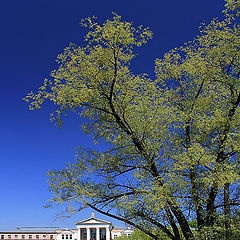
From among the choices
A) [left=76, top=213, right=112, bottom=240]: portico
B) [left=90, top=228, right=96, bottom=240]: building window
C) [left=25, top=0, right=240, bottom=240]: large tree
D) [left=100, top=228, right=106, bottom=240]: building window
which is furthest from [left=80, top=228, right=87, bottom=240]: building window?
[left=25, top=0, right=240, bottom=240]: large tree

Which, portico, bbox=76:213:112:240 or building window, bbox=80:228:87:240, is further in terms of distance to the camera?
building window, bbox=80:228:87:240

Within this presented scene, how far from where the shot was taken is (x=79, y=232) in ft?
237

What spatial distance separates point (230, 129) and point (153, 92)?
3.19 metres

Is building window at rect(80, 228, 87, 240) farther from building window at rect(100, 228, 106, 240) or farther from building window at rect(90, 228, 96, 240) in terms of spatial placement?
building window at rect(100, 228, 106, 240)

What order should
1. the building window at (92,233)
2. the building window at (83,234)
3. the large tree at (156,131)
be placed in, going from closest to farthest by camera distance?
the large tree at (156,131) < the building window at (92,233) < the building window at (83,234)

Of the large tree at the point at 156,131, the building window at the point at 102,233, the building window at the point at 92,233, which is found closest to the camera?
the large tree at the point at 156,131

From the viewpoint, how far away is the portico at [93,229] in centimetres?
7138

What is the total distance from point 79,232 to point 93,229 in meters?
3.58

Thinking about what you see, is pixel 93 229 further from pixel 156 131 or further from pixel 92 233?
pixel 156 131

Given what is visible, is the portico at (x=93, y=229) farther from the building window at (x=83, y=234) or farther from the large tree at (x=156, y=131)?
the large tree at (x=156, y=131)

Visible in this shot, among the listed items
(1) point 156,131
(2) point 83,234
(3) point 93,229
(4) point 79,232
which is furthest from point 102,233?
(1) point 156,131

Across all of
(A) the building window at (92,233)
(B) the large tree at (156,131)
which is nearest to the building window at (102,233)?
(A) the building window at (92,233)

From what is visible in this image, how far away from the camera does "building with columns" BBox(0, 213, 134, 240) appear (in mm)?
71438

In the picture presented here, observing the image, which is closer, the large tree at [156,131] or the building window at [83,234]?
the large tree at [156,131]
